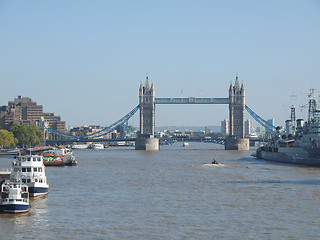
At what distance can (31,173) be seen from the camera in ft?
156

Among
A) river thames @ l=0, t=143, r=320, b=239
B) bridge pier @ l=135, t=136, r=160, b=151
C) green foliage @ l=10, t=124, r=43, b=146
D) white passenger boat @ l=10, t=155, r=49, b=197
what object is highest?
green foliage @ l=10, t=124, r=43, b=146

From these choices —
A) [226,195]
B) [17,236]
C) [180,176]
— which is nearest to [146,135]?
[180,176]

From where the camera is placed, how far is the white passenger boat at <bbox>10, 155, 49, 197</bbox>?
154 feet

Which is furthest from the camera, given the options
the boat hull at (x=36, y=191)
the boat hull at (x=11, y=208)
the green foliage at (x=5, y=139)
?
the green foliage at (x=5, y=139)

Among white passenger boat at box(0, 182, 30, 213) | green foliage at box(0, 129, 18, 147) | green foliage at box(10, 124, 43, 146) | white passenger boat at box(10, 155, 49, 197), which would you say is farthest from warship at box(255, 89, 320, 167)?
green foliage at box(10, 124, 43, 146)

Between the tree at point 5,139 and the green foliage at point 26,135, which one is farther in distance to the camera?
the green foliage at point 26,135

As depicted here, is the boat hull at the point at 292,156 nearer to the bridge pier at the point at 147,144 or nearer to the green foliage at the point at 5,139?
the green foliage at the point at 5,139

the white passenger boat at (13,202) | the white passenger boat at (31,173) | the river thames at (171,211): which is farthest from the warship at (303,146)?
the white passenger boat at (13,202)

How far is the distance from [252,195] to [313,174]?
24228mm

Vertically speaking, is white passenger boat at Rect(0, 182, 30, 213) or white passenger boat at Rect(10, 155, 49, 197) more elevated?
white passenger boat at Rect(10, 155, 49, 197)

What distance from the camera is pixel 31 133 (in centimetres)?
17512

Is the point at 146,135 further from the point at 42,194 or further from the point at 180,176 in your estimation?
the point at 42,194

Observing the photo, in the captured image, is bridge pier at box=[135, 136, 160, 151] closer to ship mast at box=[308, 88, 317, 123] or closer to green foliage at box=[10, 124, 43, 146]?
green foliage at box=[10, 124, 43, 146]

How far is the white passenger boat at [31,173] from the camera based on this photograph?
154 feet
